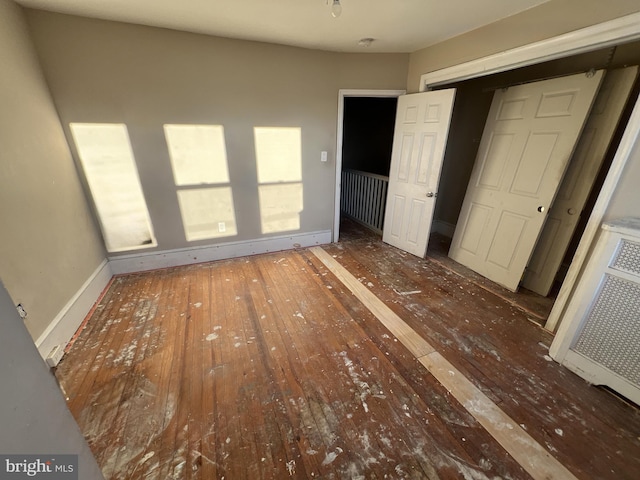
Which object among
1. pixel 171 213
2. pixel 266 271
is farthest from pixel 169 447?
pixel 171 213

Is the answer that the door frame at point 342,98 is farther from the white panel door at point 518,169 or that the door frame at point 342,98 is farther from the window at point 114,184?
the window at point 114,184

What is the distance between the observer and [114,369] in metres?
1.76

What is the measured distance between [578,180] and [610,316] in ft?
4.31

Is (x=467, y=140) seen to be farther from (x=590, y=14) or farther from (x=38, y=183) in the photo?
(x=38, y=183)

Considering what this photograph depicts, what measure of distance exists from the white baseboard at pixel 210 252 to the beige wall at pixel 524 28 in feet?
7.99

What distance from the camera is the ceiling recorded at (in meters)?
1.92

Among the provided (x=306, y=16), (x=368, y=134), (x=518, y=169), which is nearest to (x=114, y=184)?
(x=306, y=16)

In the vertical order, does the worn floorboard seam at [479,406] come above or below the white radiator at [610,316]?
below

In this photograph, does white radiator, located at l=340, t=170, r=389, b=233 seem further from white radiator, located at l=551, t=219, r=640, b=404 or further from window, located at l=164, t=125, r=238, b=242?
white radiator, located at l=551, t=219, r=640, b=404

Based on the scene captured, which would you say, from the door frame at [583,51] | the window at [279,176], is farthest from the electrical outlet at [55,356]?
the door frame at [583,51]

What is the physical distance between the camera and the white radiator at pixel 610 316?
4.82ft

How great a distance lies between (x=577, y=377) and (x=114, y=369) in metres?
3.13

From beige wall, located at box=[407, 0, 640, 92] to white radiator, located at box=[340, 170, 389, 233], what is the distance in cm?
154

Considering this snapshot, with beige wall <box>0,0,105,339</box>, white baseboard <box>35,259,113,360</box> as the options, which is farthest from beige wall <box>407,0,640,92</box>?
white baseboard <box>35,259,113,360</box>
